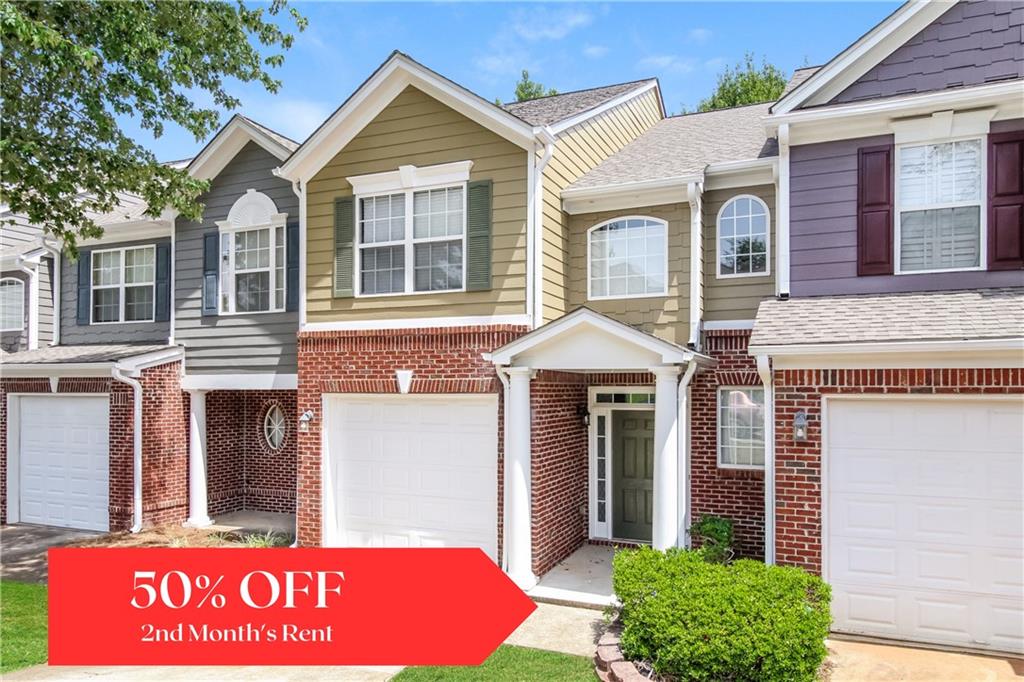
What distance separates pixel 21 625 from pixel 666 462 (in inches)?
297

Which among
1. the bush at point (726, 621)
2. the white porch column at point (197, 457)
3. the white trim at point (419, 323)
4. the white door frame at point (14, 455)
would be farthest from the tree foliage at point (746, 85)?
the white door frame at point (14, 455)

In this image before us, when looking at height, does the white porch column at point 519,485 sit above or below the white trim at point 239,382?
below

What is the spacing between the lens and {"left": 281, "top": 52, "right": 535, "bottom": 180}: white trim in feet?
29.6

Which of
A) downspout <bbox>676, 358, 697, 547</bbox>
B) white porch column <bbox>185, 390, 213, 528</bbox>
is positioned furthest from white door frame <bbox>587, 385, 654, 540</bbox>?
white porch column <bbox>185, 390, 213, 528</bbox>

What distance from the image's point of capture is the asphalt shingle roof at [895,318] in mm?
6527

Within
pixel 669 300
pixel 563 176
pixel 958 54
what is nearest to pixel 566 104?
pixel 563 176

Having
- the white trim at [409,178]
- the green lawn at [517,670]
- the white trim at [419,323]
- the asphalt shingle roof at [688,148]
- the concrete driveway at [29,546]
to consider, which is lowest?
the concrete driveway at [29,546]

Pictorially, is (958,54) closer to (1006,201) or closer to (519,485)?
(1006,201)

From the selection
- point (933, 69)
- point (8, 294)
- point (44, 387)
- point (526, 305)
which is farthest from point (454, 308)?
point (8, 294)

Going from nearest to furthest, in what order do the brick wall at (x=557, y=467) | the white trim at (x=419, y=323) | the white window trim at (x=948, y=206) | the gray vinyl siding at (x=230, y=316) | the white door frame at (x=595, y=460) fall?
1. the white window trim at (x=948, y=206)
2. the brick wall at (x=557, y=467)
3. the white trim at (x=419, y=323)
4. the white door frame at (x=595, y=460)
5. the gray vinyl siding at (x=230, y=316)

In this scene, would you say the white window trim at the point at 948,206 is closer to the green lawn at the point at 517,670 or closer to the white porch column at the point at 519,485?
the white porch column at the point at 519,485

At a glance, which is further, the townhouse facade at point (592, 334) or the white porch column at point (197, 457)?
the white porch column at point (197, 457)

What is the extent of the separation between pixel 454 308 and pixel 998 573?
678 cm

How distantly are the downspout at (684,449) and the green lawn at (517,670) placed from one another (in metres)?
2.26
